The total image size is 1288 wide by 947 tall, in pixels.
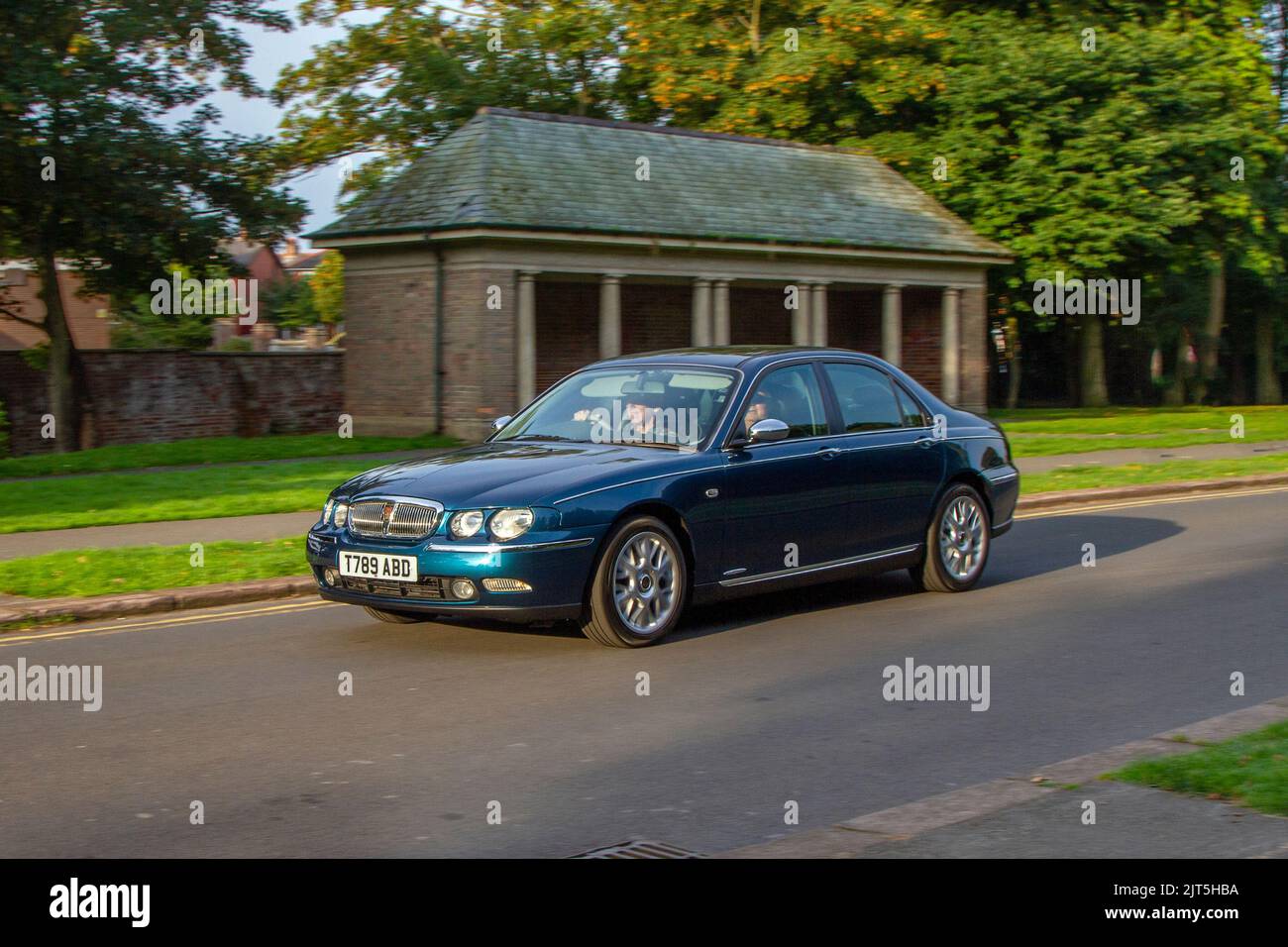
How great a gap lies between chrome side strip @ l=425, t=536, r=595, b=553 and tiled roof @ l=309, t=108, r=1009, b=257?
20.3m

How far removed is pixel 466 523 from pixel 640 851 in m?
3.64

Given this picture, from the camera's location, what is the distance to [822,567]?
989 centimetres

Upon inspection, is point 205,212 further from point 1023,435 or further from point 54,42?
point 1023,435

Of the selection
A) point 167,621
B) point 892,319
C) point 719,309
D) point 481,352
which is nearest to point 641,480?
point 167,621

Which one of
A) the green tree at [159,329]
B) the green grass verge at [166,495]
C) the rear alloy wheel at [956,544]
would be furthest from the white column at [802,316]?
the rear alloy wheel at [956,544]

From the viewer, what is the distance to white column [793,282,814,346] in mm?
34688

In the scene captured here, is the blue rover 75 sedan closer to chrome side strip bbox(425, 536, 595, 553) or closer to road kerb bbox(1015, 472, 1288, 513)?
chrome side strip bbox(425, 536, 595, 553)

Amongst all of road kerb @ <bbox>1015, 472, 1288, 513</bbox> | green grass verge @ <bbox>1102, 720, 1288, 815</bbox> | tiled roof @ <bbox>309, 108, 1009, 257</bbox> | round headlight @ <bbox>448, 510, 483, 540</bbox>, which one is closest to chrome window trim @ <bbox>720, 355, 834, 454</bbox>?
round headlight @ <bbox>448, 510, 483, 540</bbox>

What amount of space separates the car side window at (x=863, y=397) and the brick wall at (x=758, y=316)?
26.5 m

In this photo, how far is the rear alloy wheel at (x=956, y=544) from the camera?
10766 millimetres

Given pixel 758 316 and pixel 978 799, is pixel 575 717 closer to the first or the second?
pixel 978 799

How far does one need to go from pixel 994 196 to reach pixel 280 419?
18549 mm

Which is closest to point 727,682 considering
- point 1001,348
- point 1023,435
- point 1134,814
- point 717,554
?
point 717,554

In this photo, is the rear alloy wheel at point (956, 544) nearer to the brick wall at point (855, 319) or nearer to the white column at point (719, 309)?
the white column at point (719, 309)
